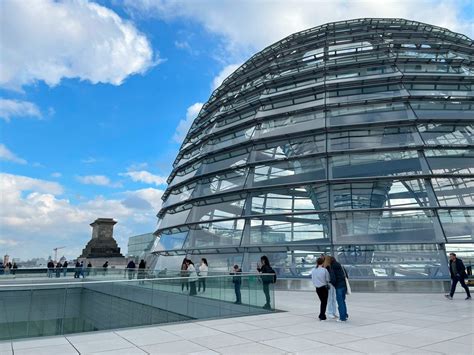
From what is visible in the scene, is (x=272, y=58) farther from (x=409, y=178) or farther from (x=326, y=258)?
→ (x=326, y=258)

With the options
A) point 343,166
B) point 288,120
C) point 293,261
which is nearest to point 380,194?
point 343,166

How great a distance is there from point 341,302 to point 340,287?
0.34m

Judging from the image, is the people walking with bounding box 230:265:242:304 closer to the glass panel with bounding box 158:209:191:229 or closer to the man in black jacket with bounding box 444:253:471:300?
the man in black jacket with bounding box 444:253:471:300

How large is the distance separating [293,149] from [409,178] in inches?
204

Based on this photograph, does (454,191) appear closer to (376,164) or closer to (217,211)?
(376,164)

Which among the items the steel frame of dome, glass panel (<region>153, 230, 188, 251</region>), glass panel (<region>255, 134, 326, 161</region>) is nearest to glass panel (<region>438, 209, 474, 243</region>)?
the steel frame of dome

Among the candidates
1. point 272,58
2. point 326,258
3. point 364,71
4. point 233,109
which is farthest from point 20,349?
point 272,58

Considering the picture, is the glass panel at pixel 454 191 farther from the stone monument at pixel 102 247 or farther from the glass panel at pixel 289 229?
the stone monument at pixel 102 247

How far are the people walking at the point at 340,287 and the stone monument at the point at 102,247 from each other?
27.5m

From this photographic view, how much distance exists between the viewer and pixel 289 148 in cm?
1695

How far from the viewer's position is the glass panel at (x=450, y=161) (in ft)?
47.2

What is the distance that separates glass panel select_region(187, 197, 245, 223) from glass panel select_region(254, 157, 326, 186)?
1400 millimetres

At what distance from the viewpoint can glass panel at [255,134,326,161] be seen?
16.3 m

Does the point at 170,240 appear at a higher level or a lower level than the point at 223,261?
higher
